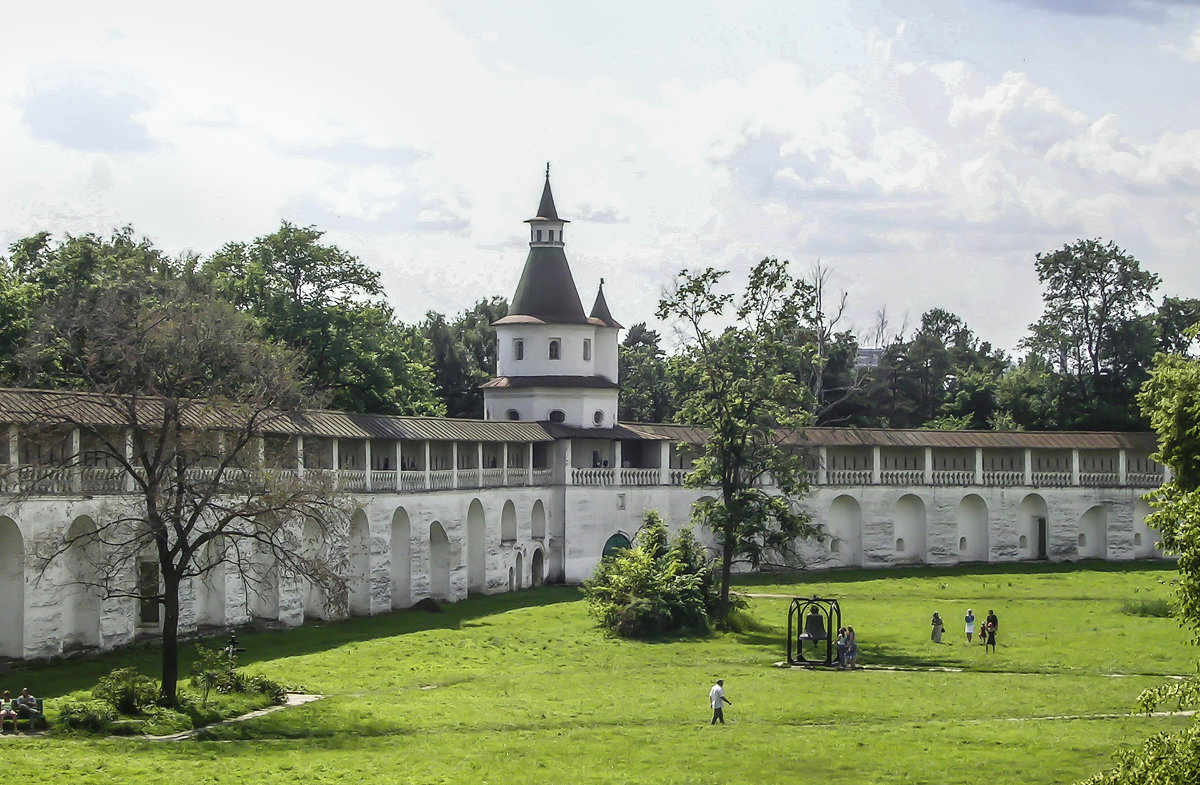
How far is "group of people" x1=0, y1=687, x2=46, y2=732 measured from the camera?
2939cm

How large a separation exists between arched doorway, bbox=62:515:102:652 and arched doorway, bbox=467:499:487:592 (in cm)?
2131

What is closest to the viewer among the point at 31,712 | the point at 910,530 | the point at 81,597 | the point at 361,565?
the point at 31,712

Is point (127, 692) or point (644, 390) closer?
point (127, 692)

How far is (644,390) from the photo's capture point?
102500 millimetres

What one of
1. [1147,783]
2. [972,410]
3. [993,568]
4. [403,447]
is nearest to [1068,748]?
[1147,783]

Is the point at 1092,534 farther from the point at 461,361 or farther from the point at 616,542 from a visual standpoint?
the point at 461,361

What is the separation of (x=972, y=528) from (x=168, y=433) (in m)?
45.8

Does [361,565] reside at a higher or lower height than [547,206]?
lower

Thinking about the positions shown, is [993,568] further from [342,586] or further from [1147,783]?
[1147,783]

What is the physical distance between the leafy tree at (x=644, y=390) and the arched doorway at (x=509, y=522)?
3714cm

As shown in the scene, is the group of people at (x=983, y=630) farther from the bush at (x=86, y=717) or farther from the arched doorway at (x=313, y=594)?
the bush at (x=86, y=717)

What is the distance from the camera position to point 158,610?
42281 millimetres

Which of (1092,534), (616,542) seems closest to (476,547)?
(616,542)

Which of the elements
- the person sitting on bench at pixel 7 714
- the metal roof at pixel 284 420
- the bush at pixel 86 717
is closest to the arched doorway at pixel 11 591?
the metal roof at pixel 284 420
